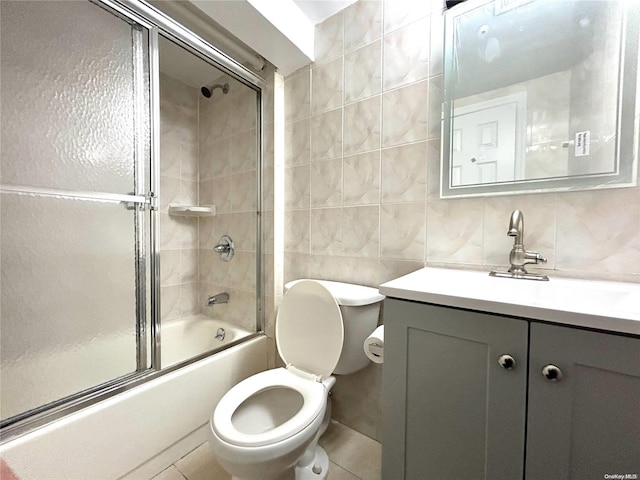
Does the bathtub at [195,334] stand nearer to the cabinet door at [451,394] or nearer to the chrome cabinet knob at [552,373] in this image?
the cabinet door at [451,394]

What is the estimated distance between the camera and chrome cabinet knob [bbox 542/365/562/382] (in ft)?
1.73

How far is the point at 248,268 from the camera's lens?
168 cm

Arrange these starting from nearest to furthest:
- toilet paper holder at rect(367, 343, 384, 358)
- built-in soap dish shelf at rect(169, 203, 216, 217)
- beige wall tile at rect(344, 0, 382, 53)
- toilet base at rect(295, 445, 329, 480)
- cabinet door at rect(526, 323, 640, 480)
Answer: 1. cabinet door at rect(526, 323, 640, 480)
2. toilet paper holder at rect(367, 343, 384, 358)
3. toilet base at rect(295, 445, 329, 480)
4. beige wall tile at rect(344, 0, 382, 53)
5. built-in soap dish shelf at rect(169, 203, 216, 217)

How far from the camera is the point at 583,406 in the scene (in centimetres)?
51

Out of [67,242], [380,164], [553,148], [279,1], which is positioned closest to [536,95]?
[553,148]

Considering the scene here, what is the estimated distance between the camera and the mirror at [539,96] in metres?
0.77

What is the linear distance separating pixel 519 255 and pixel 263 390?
1105mm

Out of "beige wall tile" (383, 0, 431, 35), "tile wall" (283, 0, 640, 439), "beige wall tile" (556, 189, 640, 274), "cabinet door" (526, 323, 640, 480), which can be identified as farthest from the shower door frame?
"beige wall tile" (556, 189, 640, 274)

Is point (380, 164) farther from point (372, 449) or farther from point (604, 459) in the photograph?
point (372, 449)

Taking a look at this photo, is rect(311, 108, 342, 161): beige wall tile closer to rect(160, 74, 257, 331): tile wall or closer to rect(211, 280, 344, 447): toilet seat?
rect(160, 74, 257, 331): tile wall

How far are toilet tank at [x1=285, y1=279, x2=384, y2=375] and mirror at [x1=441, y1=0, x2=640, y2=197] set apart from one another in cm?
54

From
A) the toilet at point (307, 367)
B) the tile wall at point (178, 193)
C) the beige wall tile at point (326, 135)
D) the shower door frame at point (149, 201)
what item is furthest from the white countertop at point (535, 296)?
the tile wall at point (178, 193)

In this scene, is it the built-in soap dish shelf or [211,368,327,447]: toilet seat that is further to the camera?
the built-in soap dish shelf

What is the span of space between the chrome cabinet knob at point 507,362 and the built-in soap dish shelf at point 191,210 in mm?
1715
